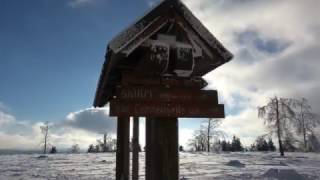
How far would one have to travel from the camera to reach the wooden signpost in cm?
402

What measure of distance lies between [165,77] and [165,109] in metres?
0.40

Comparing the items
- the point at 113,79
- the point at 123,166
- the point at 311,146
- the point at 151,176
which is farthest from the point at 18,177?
the point at 311,146

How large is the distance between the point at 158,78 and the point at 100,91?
7.69ft

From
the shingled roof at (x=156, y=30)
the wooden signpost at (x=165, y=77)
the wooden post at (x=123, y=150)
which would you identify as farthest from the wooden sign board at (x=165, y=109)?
the wooden post at (x=123, y=150)

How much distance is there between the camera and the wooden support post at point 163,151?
408cm

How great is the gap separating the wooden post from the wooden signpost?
2.11 m

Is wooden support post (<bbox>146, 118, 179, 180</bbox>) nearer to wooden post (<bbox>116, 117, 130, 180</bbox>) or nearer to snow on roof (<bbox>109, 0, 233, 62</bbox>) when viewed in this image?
snow on roof (<bbox>109, 0, 233, 62</bbox>)

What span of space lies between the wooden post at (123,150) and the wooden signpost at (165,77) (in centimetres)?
211

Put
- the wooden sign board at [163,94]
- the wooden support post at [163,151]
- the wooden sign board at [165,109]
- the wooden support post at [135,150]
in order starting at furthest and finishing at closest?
the wooden support post at [135,150] < the wooden support post at [163,151] < the wooden sign board at [163,94] < the wooden sign board at [165,109]

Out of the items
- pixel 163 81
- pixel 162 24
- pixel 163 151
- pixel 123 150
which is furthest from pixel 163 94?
pixel 123 150

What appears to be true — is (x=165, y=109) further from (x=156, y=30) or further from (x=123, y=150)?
(x=123, y=150)

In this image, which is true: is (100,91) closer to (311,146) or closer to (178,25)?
(178,25)

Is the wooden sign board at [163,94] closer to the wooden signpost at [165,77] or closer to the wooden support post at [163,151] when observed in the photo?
the wooden signpost at [165,77]

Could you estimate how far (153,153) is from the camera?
4.15 metres
